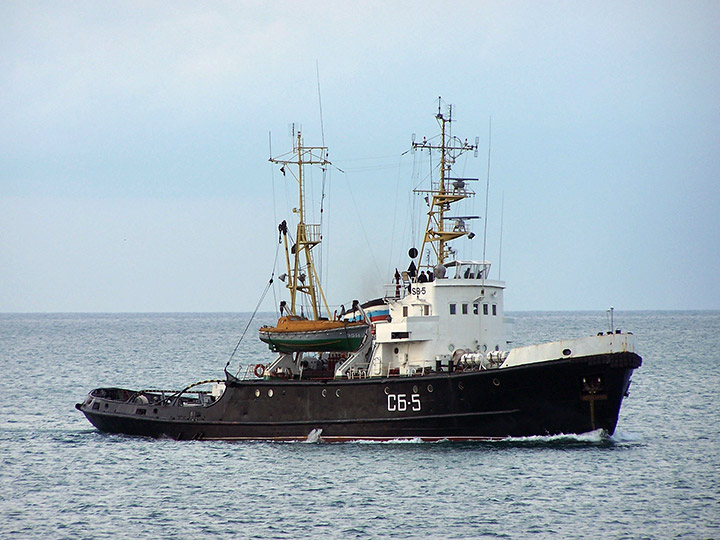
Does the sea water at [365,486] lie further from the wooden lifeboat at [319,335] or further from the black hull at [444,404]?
the wooden lifeboat at [319,335]

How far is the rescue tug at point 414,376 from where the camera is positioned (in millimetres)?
34688

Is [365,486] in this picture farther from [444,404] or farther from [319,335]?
[319,335]

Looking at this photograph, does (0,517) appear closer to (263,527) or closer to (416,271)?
(263,527)

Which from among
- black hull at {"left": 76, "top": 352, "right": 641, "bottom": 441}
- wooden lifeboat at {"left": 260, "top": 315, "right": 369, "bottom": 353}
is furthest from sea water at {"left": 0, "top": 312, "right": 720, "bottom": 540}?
wooden lifeboat at {"left": 260, "top": 315, "right": 369, "bottom": 353}

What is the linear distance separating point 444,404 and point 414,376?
1361 mm

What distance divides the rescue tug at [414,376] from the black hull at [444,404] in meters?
0.03

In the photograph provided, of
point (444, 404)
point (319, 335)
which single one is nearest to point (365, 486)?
point (444, 404)

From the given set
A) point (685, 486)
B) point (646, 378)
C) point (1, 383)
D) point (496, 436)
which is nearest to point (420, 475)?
point (496, 436)

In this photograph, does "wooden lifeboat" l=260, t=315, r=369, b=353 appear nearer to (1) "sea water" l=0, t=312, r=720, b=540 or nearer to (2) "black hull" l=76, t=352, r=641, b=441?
(2) "black hull" l=76, t=352, r=641, b=441

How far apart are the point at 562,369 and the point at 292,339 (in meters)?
10.3

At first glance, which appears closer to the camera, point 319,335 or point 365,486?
point 365,486

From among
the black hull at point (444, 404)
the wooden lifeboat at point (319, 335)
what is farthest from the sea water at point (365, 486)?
the wooden lifeboat at point (319, 335)

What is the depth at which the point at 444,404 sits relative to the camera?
117ft

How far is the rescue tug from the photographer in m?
34.7
